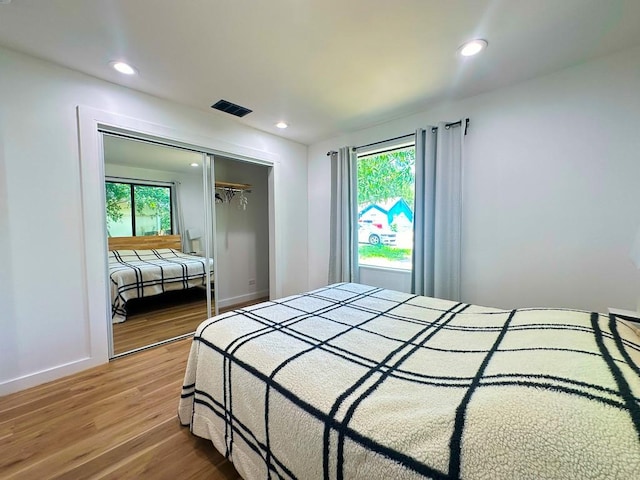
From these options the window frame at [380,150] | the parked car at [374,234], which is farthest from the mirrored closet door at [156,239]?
the parked car at [374,234]

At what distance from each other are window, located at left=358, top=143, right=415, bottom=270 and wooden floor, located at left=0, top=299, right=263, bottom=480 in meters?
2.47

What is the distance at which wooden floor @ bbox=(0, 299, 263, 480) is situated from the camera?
4.26 ft

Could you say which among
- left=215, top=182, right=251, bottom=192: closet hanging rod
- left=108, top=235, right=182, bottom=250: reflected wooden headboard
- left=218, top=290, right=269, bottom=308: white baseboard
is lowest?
left=218, top=290, right=269, bottom=308: white baseboard

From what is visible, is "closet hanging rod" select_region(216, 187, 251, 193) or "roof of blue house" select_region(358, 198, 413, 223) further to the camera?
"closet hanging rod" select_region(216, 187, 251, 193)

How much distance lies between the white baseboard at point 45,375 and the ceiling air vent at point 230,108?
2574mm

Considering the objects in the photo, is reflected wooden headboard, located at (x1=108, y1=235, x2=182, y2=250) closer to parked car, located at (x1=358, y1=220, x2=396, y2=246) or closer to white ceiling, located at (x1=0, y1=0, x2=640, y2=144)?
white ceiling, located at (x1=0, y1=0, x2=640, y2=144)

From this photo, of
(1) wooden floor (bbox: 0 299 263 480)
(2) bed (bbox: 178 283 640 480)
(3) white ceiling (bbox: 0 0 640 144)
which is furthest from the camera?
(3) white ceiling (bbox: 0 0 640 144)

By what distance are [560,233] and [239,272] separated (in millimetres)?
3739

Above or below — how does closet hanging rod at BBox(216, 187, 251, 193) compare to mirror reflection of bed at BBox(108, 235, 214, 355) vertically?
above

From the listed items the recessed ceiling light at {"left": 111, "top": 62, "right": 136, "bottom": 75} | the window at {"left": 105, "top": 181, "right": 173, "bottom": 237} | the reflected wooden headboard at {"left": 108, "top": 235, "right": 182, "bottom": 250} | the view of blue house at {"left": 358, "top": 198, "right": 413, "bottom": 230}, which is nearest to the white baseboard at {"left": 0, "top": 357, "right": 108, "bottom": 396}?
the reflected wooden headboard at {"left": 108, "top": 235, "right": 182, "bottom": 250}

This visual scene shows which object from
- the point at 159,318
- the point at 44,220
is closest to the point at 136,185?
the point at 44,220

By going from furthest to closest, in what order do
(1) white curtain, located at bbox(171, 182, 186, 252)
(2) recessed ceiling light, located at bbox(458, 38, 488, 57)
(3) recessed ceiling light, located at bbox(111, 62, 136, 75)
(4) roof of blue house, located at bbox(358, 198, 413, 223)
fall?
(4) roof of blue house, located at bbox(358, 198, 413, 223), (1) white curtain, located at bbox(171, 182, 186, 252), (3) recessed ceiling light, located at bbox(111, 62, 136, 75), (2) recessed ceiling light, located at bbox(458, 38, 488, 57)

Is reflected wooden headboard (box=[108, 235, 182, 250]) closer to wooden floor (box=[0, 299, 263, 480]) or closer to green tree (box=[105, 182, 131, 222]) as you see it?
green tree (box=[105, 182, 131, 222])

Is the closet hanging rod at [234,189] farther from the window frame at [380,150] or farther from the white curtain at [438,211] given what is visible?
the white curtain at [438,211]
